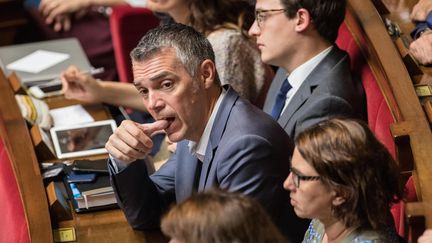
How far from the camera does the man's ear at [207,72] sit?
75.1 inches

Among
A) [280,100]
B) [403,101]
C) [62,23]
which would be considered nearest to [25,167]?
[280,100]

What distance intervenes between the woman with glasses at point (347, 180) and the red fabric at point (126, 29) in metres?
1.93

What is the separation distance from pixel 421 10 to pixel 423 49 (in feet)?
0.96

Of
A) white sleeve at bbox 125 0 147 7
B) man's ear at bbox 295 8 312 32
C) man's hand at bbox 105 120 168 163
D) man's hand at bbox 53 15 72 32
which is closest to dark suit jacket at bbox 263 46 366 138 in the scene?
man's ear at bbox 295 8 312 32

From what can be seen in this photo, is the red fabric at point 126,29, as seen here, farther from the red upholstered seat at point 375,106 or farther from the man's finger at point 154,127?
the man's finger at point 154,127

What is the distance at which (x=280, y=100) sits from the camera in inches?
96.7

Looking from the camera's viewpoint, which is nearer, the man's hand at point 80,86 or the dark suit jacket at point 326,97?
the dark suit jacket at point 326,97

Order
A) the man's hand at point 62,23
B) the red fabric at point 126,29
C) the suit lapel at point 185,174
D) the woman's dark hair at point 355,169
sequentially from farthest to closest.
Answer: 1. the man's hand at point 62,23
2. the red fabric at point 126,29
3. the suit lapel at point 185,174
4. the woman's dark hair at point 355,169

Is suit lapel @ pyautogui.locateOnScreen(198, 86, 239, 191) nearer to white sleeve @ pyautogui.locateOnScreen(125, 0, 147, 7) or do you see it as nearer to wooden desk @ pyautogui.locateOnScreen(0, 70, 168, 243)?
wooden desk @ pyautogui.locateOnScreen(0, 70, 168, 243)

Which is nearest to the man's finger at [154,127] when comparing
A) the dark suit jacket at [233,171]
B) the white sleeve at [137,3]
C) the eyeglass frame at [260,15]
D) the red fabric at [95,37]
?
the dark suit jacket at [233,171]

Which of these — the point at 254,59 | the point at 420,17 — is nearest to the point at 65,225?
→ the point at 254,59

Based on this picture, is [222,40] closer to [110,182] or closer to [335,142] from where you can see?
[110,182]

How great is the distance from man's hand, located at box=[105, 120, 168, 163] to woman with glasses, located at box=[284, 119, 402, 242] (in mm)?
440

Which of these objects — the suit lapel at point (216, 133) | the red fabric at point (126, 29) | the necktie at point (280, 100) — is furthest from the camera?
the red fabric at point (126, 29)
